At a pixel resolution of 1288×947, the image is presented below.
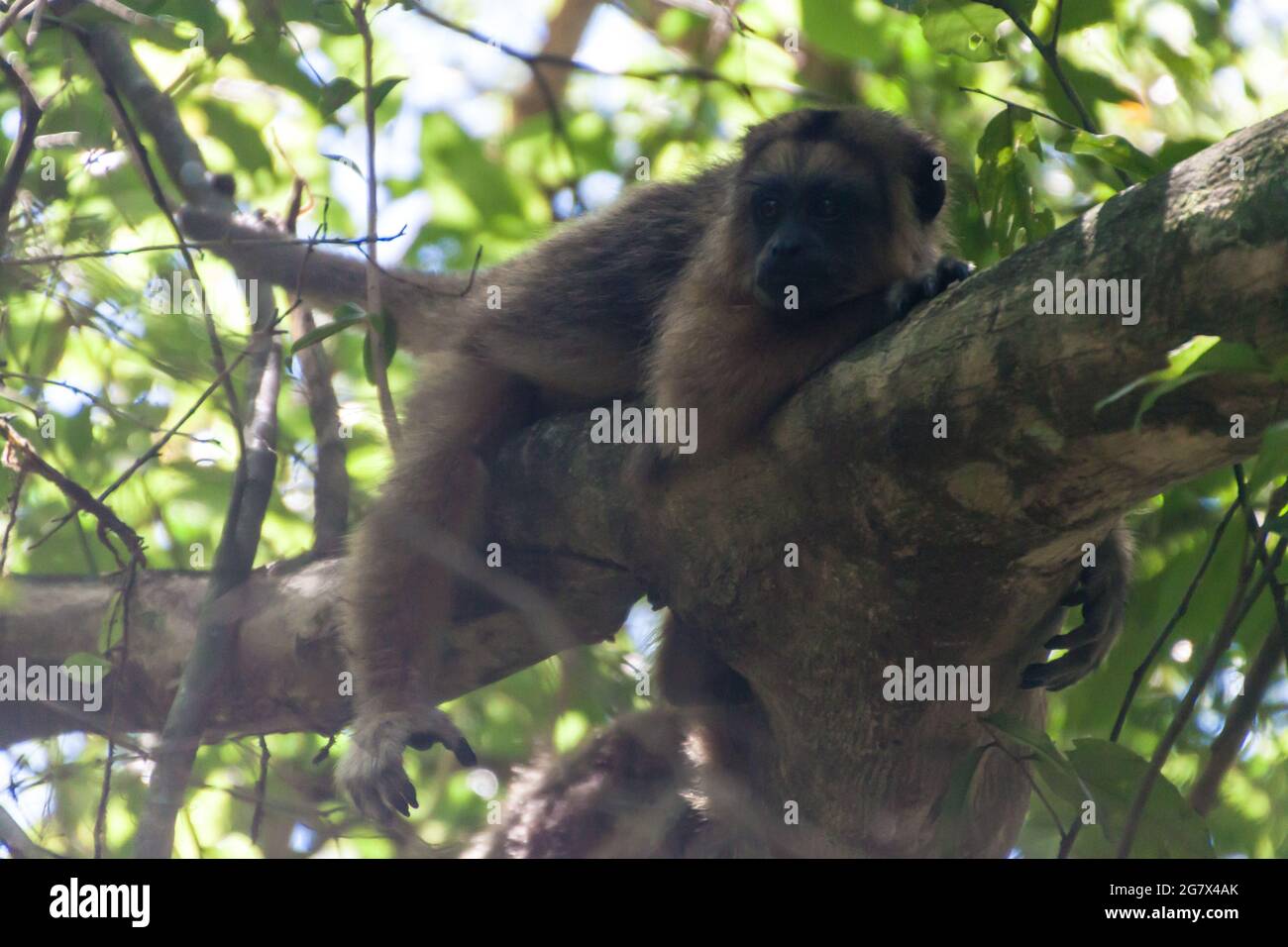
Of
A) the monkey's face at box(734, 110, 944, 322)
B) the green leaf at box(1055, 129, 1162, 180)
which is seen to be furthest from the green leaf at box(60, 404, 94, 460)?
the green leaf at box(1055, 129, 1162, 180)

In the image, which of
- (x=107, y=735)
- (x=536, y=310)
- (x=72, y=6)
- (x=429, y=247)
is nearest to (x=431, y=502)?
(x=536, y=310)

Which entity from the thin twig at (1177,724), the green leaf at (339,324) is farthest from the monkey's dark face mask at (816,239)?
the thin twig at (1177,724)

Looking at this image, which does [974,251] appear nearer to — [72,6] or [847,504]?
[847,504]

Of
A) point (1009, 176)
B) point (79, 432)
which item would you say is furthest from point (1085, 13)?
point (79, 432)

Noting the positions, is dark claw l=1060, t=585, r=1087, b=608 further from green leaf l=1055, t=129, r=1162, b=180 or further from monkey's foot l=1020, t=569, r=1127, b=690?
green leaf l=1055, t=129, r=1162, b=180

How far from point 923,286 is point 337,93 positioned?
270 cm

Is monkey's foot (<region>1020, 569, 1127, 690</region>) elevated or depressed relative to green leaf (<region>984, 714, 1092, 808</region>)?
elevated

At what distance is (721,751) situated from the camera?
16.3 ft

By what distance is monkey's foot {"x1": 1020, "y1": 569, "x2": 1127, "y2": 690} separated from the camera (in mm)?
4168

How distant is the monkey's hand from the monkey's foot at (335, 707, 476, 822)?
2174mm

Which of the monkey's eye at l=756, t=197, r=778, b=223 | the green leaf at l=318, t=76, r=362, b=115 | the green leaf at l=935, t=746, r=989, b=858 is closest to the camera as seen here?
the green leaf at l=935, t=746, r=989, b=858

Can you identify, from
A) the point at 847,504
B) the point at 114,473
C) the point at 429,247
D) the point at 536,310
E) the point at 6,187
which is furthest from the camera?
the point at 429,247

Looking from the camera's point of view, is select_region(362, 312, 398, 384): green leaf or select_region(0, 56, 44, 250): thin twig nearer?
select_region(362, 312, 398, 384): green leaf

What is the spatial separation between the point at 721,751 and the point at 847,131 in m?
2.55
